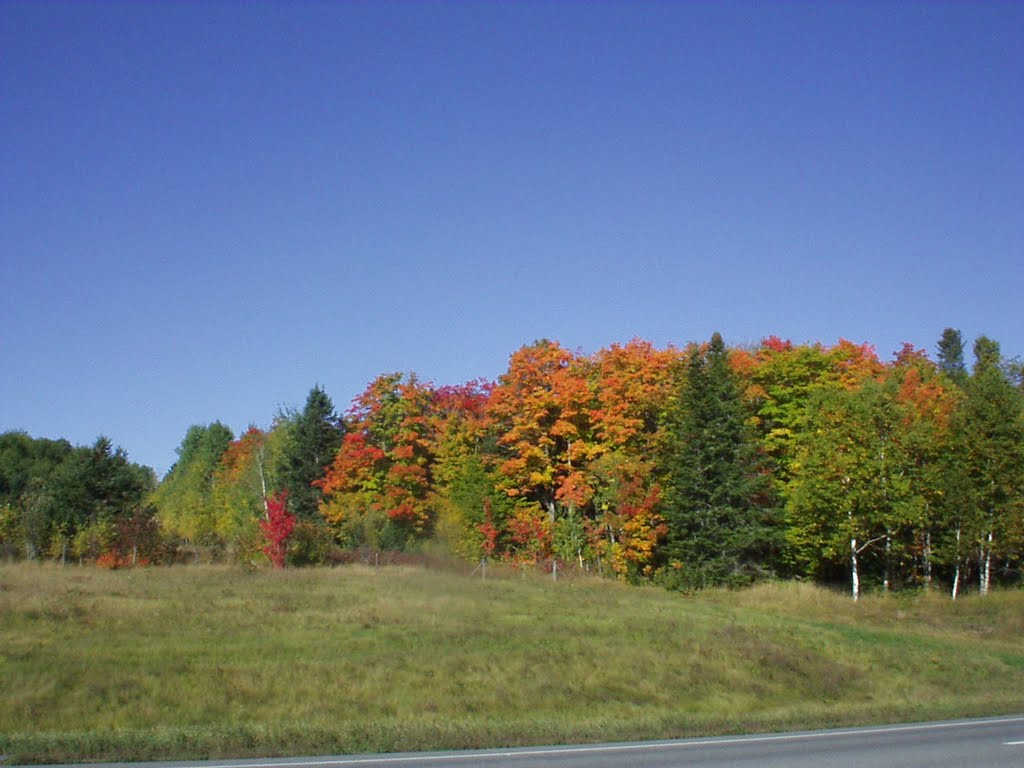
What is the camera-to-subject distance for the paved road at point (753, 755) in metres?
12.3

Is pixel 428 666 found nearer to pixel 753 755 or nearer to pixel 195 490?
pixel 753 755

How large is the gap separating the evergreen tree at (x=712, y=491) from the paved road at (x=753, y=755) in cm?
3306

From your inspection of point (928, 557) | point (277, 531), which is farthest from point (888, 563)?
point (277, 531)

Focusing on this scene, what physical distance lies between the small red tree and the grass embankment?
10.7 m

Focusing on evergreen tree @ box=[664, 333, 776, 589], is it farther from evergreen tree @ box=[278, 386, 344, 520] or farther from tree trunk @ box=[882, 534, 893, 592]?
evergreen tree @ box=[278, 386, 344, 520]

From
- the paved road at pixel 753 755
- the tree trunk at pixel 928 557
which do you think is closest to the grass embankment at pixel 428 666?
the paved road at pixel 753 755

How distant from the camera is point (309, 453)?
73688mm

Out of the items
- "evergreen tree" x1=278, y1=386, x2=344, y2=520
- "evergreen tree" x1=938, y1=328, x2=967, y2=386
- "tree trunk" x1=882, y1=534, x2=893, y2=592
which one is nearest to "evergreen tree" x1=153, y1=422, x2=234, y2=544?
"evergreen tree" x1=278, y1=386, x2=344, y2=520

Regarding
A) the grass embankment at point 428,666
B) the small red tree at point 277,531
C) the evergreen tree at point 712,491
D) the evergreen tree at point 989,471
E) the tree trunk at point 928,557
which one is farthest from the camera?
the small red tree at point 277,531

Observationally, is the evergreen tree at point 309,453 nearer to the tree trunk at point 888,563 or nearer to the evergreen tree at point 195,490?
the evergreen tree at point 195,490

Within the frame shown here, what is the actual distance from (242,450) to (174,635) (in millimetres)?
77839

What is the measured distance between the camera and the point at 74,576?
40.9 meters

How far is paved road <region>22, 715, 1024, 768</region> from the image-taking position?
12.3 meters

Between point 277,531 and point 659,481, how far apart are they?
22.4 meters
